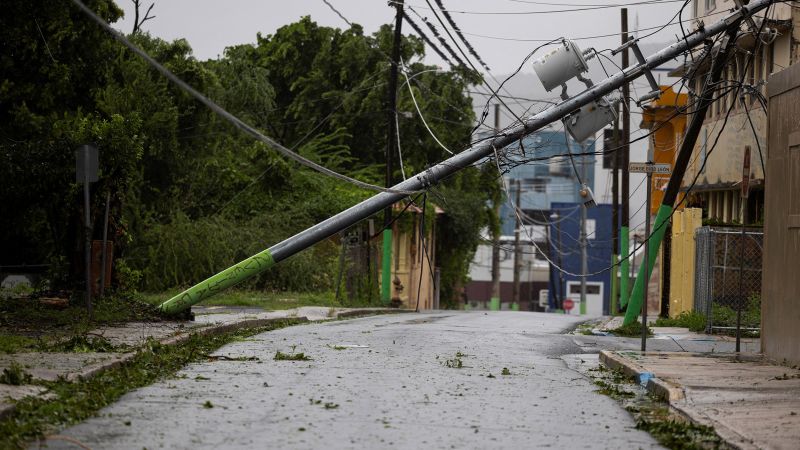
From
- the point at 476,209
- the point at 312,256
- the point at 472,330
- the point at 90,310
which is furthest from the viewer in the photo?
the point at 476,209

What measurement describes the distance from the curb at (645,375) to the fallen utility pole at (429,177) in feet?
19.2

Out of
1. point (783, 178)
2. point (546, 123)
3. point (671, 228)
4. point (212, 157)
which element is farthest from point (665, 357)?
point (212, 157)

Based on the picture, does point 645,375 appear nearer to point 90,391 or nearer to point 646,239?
point 646,239

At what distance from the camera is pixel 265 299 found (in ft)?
108

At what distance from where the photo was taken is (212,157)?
4200 centimetres

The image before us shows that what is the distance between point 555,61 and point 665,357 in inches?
283

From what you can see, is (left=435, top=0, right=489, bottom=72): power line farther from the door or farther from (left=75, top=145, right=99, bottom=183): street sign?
the door

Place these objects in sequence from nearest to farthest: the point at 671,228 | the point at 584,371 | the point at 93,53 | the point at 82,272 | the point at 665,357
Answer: the point at 584,371 → the point at 665,357 → the point at 82,272 → the point at 93,53 → the point at 671,228

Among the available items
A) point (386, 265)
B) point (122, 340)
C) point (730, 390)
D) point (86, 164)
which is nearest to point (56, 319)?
point (86, 164)

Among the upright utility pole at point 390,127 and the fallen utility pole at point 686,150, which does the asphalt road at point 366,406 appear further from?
the upright utility pole at point 390,127

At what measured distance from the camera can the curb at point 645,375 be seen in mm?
11977

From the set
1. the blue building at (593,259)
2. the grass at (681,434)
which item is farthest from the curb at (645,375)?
the blue building at (593,259)

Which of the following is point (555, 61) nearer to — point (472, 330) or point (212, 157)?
point (472, 330)

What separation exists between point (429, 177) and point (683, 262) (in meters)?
10.6
